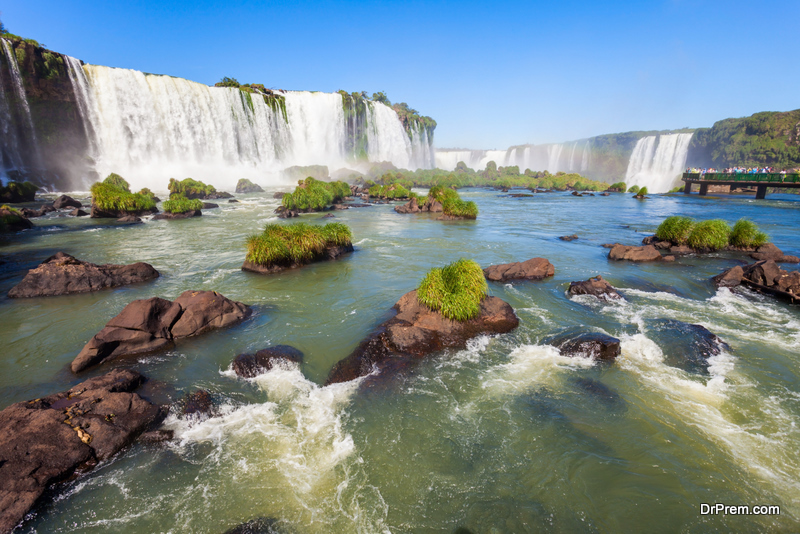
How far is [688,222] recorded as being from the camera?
758 inches

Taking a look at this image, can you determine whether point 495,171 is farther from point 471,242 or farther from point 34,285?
point 34,285

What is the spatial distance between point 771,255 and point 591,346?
16.1m

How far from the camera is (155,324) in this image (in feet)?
29.3

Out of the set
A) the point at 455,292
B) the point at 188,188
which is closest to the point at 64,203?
the point at 188,188

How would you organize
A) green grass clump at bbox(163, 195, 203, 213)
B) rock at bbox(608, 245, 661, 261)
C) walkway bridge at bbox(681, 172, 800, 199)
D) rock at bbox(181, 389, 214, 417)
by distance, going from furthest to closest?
walkway bridge at bbox(681, 172, 800, 199), green grass clump at bbox(163, 195, 203, 213), rock at bbox(608, 245, 661, 261), rock at bbox(181, 389, 214, 417)

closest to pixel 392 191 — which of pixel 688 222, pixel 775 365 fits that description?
pixel 688 222

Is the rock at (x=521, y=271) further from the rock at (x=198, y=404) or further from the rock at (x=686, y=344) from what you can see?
the rock at (x=198, y=404)

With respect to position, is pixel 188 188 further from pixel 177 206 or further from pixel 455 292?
pixel 455 292

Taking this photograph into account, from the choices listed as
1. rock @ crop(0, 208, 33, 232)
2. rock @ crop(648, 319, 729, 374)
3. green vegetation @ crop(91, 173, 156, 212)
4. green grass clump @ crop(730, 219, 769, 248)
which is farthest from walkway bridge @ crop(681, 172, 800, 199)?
rock @ crop(0, 208, 33, 232)

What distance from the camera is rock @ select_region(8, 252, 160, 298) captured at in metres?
12.1

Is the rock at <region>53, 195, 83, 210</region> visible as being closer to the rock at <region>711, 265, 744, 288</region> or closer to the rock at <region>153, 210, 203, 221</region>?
the rock at <region>153, 210, 203, 221</region>

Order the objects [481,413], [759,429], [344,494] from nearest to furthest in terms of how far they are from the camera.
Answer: [344,494] → [759,429] → [481,413]

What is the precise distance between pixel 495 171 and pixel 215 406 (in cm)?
10947

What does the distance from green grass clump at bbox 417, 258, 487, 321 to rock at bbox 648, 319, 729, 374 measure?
4.68 meters
